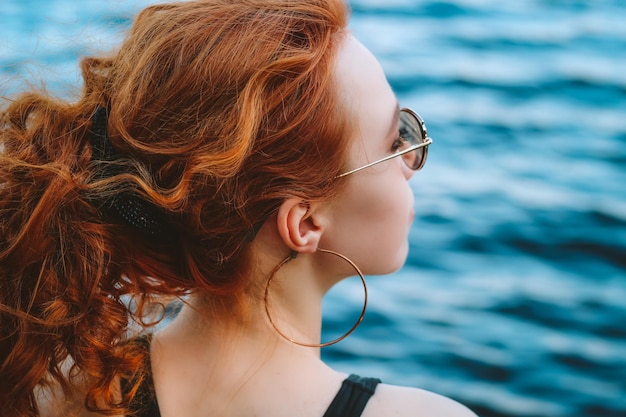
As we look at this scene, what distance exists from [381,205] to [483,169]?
3.46m

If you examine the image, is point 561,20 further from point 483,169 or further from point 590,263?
point 590,263

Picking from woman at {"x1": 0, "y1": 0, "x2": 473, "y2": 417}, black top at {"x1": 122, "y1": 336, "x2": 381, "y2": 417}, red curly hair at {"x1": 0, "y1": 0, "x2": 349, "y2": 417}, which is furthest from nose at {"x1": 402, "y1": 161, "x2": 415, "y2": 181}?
black top at {"x1": 122, "y1": 336, "x2": 381, "y2": 417}

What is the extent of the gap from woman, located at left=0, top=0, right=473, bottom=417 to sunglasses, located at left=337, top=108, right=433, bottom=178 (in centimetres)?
9

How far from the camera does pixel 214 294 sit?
1.54 meters

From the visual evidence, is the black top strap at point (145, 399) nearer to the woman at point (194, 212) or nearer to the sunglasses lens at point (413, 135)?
the woman at point (194, 212)

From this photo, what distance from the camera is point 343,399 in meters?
1.43

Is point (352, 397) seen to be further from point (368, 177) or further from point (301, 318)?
point (368, 177)

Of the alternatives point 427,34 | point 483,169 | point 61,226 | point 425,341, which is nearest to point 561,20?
point 427,34

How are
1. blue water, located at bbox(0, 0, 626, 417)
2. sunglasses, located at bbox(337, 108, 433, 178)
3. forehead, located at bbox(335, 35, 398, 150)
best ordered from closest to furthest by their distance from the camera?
forehead, located at bbox(335, 35, 398, 150) < sunglasses, located at bbox(337, 108, 433, 178) < blue water, located at bbox(0, 0, 626, 417)

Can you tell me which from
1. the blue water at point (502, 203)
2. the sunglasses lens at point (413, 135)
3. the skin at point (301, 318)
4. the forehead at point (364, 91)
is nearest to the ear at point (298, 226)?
the skin at point (301, 318)

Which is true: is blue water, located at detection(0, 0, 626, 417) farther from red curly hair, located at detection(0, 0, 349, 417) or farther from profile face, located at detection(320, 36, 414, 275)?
profile face, located at detection(320, 36, 414, 275)

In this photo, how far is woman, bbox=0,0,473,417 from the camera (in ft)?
4.66

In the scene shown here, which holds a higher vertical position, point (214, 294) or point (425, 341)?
point (214, 294)

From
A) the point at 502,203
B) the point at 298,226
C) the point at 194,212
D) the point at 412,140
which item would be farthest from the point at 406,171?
the point at 502,203
